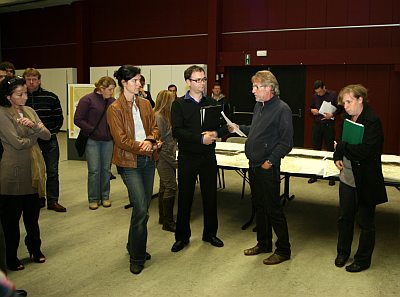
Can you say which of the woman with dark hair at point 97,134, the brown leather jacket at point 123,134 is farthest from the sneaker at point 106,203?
the brown leather jacket at point 123,134

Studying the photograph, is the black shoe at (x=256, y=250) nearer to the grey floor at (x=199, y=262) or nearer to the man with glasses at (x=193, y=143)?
the grey floor at (x=199, y=262)

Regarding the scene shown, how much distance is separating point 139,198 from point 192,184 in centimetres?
69

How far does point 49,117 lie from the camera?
Result: 4902mm

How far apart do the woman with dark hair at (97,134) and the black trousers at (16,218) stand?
68.7 inches

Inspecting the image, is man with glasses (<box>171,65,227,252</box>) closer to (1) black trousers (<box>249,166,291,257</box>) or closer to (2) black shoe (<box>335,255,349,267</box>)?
(1) black trousers (<box>249,166,291,257</box>)

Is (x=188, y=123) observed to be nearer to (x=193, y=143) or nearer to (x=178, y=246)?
(x=193, y=143)

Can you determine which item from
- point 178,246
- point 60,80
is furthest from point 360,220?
point 60,80

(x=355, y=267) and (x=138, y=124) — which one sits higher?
(x=138, y=124)

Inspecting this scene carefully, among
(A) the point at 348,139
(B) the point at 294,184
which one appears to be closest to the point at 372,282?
(A) the point at 348,139

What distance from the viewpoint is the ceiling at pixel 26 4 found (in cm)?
1291

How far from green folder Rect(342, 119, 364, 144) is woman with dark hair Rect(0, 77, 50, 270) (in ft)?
8.24

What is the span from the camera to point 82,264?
360 cm

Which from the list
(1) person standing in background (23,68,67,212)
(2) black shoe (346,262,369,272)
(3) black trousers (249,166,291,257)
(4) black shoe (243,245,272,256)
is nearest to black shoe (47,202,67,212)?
(1) person standing in background (23,68,67,212)

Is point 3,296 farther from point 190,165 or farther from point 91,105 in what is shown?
point 91,105
